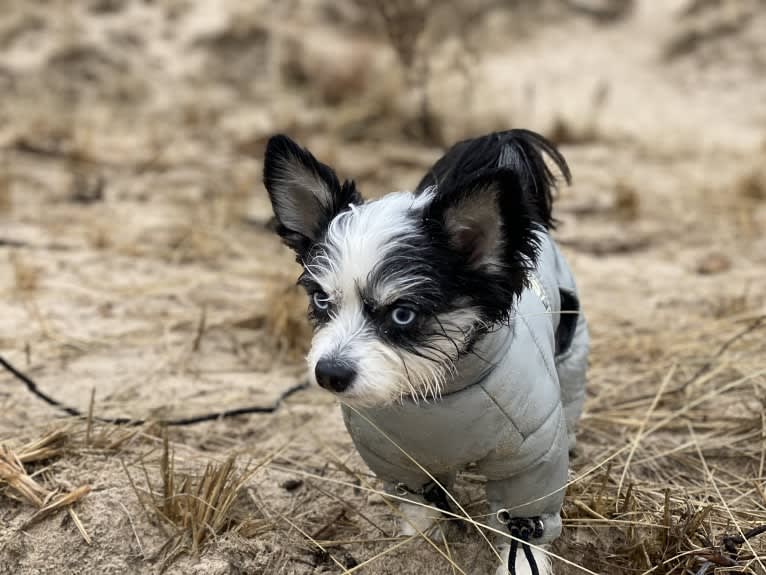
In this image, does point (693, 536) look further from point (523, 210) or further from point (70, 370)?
point (70, 370)

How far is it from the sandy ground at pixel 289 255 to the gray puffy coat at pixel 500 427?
30 cm

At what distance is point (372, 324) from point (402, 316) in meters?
0.08

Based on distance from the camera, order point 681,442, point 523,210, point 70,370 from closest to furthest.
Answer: point 523,210
point 681,442
point 70,370

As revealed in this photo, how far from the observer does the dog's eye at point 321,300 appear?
88.6 inches

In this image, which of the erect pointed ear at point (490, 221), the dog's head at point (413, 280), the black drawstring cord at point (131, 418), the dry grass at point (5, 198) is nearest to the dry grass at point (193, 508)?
the black drawstring cord at point (131, 418)

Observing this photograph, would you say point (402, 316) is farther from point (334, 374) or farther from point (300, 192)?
point (300, 192)

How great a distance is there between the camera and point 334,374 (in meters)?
2.05

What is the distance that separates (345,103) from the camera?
901 centimetres

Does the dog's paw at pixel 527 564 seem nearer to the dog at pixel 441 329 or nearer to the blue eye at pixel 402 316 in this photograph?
the dog at pixel 441 329

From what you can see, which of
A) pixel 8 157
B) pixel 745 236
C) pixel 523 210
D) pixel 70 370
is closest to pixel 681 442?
pixel 523 210

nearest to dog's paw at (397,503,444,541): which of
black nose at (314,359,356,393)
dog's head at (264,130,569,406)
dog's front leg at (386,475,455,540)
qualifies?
dog's front leg at (386,475,455,540)

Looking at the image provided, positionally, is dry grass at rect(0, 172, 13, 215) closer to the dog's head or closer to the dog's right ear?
the dog's right ear

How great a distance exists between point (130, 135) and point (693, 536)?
7054 mm

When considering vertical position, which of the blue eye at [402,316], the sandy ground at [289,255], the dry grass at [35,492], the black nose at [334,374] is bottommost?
the sandy ground at [289,255]
